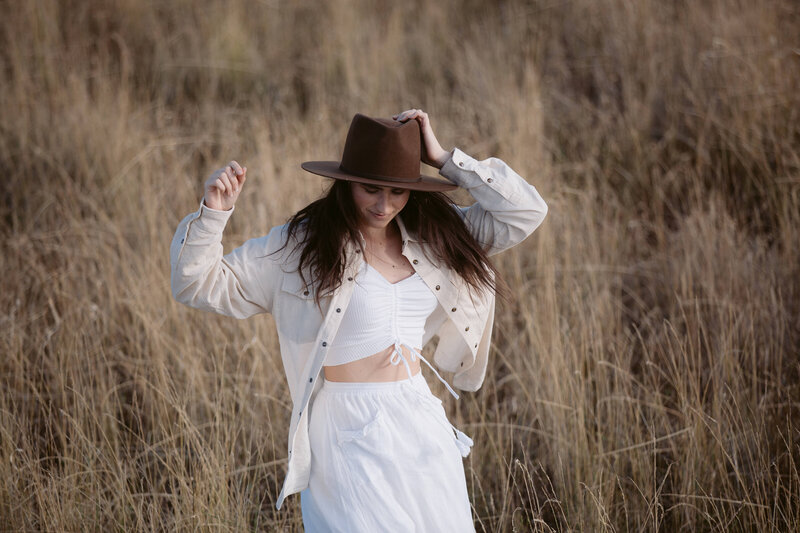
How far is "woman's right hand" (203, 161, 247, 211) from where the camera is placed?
76.9 inches

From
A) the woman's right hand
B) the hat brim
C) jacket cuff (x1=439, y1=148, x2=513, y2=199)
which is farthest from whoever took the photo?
jacket cuff (x1=439, y1=148, x2=513, y2=199)

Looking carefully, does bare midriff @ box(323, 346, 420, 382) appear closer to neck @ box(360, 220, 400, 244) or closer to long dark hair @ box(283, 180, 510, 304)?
long dark hair @ box(283, 180, 510, 304)

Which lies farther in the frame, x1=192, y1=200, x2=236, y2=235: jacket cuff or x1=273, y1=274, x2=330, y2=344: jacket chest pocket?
x1=273, y1=274, x2=330, y2=344: jacket chest pocket

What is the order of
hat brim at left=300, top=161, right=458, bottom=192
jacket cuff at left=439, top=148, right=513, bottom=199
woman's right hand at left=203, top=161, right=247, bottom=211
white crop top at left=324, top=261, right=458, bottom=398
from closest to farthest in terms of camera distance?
1. woman's right hand at left=203, top=161, right=247, bottom=211
2. hat brim at left=300, top=161, right=458, bottom=192
3. white crop top at left=324, top=261, right=458, bottom=398
4. jacket cuff at left=439, top=148, right=513, bottom=199

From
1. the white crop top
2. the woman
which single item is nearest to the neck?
the woman

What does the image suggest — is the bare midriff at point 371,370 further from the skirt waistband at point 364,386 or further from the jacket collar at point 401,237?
the jacket collar at point 401,237

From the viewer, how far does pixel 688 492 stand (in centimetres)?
298

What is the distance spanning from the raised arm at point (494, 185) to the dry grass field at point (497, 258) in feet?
3.31

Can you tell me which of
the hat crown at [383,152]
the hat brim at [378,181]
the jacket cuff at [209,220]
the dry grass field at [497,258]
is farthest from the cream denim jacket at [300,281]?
the dry grass field at [497,258]

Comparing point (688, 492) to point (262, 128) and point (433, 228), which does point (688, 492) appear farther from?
point (262, 128)

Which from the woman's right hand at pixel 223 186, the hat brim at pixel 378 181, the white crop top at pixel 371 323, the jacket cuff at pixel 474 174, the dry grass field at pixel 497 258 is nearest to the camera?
the woman's right hand at pixel 223 186

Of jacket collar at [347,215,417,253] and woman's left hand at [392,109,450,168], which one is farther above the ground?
woman's left hand at [392,109,450,168]

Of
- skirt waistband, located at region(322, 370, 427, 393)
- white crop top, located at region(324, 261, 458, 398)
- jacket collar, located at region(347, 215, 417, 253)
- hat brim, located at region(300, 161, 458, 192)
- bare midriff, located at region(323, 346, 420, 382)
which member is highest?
hat brim, located at region(300, 161, 458, 192)

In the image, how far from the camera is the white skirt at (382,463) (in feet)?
6.66
